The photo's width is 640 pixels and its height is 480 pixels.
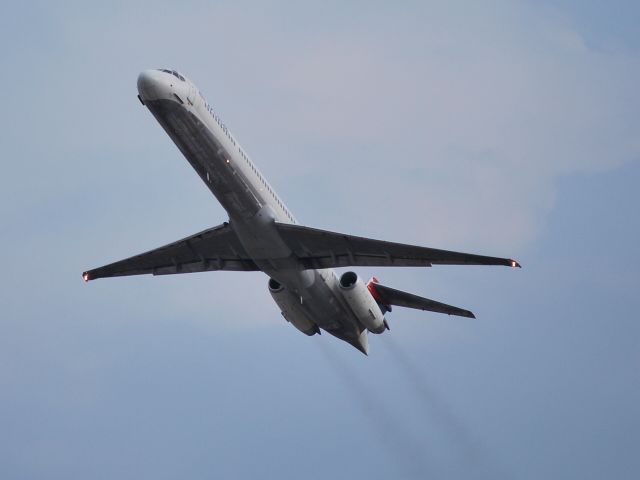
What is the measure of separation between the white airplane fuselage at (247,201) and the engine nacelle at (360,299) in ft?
1.19

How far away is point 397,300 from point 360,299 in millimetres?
2911

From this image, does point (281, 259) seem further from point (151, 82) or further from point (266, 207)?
point (151, 82)

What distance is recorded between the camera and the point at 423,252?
4431 centimetres

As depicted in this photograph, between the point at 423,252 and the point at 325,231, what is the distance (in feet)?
13.0

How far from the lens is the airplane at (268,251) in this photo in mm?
42188

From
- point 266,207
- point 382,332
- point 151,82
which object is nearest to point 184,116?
point 151,82

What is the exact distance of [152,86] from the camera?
41062 mm

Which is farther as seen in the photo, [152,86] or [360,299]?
[360,299]

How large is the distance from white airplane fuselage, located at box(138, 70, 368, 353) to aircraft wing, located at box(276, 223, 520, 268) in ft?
1.63

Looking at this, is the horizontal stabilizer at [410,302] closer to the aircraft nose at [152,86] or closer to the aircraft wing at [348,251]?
the aircraft wing at [348,251]

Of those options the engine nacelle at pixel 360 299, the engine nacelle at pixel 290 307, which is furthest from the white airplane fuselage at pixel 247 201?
the engine nacelle at pixel 360 299

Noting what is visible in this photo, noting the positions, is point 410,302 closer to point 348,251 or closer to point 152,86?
point 348,251

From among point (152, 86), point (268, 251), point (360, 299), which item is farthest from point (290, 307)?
point (152, 86)

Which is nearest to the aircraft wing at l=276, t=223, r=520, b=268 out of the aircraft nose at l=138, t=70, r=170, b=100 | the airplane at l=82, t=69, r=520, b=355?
the airplane at l=82, t=69, r=520, b=355
